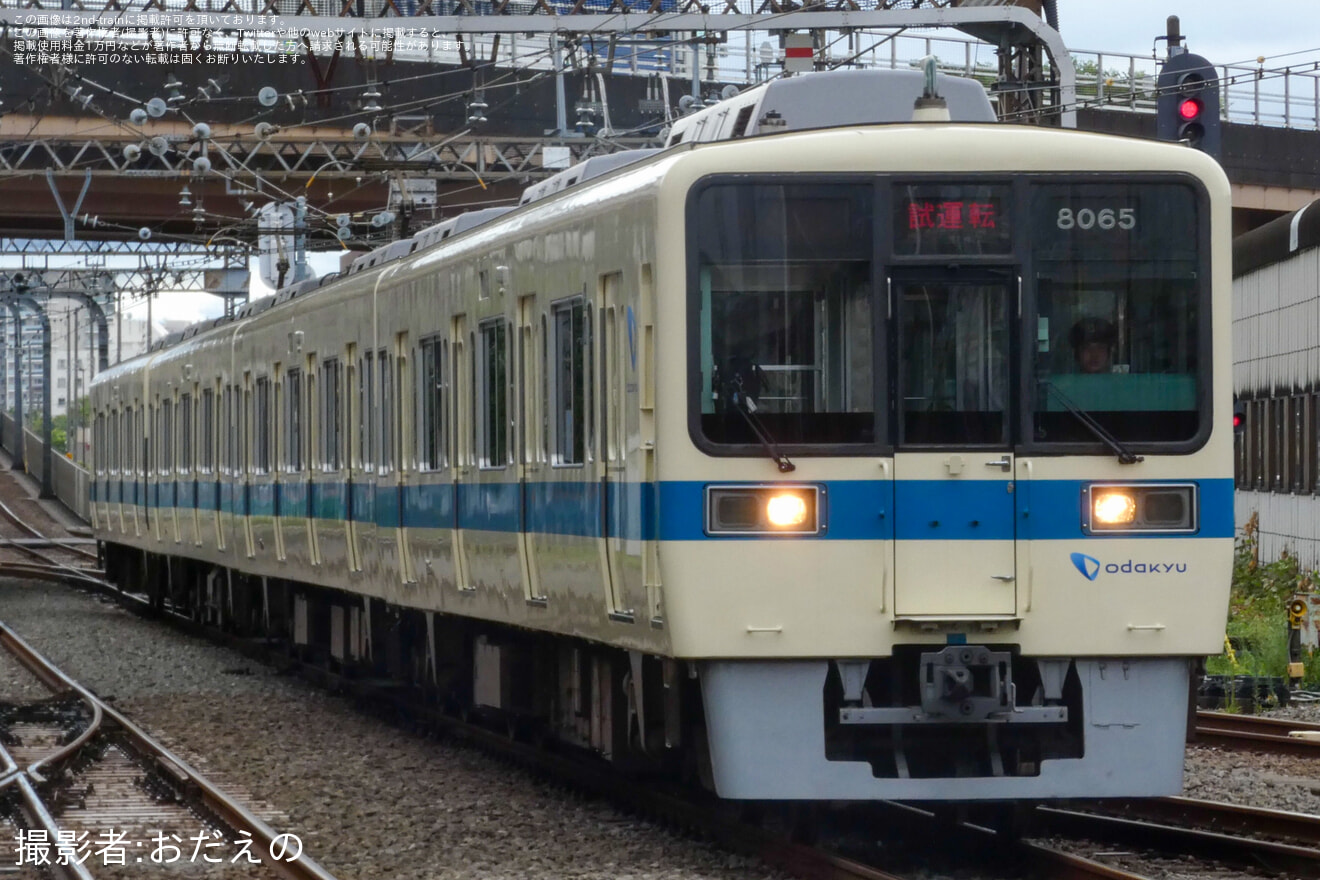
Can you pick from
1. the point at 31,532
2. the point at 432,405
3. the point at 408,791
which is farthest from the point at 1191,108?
the point at 31,532

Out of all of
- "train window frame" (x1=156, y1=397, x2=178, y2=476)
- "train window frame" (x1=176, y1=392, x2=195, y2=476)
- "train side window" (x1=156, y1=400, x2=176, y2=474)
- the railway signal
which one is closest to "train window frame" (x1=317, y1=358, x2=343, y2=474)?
the railway signal

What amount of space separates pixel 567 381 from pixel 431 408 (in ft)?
9.28

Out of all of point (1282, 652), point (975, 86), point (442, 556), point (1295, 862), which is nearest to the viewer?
point (1295, 862)

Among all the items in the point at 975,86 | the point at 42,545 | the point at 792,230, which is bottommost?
the point at 42,545

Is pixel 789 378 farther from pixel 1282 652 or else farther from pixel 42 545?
pixel 42 545

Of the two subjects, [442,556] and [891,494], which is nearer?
[891,494]

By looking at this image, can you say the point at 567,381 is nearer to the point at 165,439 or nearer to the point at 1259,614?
the point at 1259,614

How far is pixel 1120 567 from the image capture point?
845 centimetres

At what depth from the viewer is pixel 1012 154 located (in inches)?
338

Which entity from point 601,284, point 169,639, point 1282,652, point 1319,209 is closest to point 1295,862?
point 601,284

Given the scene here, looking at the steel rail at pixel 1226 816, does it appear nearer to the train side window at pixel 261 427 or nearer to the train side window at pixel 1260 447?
the train side window at pixel 261 427

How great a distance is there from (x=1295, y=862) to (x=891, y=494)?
1.96 metres

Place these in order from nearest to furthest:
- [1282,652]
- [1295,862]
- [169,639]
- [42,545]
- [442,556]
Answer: [1295,862] < [442,556] < [1282,652] < [169,639] < [42,545]

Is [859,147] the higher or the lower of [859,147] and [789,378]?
the higher
